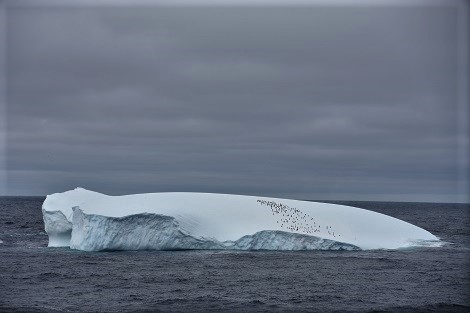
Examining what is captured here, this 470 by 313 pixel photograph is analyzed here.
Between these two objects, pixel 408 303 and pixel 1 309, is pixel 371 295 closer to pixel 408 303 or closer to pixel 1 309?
pixel 408 303

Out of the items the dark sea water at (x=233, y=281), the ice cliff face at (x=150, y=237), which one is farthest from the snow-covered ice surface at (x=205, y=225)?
the dark sea water at (x=233, y=281)

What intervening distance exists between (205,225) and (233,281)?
939 cm

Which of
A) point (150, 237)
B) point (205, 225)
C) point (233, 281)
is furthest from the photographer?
point (205, 225)

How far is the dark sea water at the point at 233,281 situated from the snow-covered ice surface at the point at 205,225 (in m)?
0.85

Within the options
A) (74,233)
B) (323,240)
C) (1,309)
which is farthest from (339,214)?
(1,309)

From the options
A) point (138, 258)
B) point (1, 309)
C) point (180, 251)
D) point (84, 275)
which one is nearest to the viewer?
point (1, 309)

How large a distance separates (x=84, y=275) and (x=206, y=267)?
5.97 metres

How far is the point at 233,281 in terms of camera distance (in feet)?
88.4

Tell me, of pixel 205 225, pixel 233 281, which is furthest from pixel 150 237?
pixel 233 281

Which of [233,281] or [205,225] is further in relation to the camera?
[205,225]

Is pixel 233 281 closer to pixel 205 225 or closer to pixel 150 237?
pixel 205 225

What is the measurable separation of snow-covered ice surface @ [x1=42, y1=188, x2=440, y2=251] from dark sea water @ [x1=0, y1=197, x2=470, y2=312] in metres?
0.85

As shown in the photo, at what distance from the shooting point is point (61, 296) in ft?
77.0

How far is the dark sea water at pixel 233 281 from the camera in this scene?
22141mm
